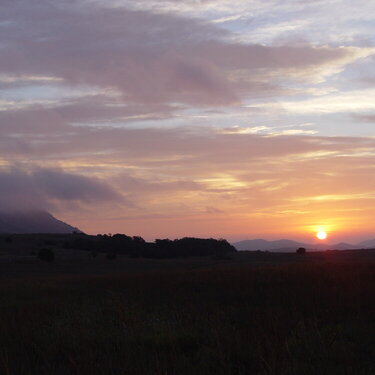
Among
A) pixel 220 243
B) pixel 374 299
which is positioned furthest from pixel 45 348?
pixel 220 243

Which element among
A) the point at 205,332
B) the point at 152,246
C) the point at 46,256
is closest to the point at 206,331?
the point at 205,332

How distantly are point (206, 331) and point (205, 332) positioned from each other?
0.03m

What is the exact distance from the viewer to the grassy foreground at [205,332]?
254 inches

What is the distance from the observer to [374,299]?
34.4 ft

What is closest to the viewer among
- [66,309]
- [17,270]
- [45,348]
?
[45,348]

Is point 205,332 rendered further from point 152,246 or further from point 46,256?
point 152,246

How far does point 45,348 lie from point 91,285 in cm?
953

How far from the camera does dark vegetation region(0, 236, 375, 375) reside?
6.45m

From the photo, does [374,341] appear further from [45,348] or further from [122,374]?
[45,348]

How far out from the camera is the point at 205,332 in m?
7.92

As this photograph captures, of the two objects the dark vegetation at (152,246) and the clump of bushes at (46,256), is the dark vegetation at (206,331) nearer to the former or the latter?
the clump of bushes at (46,256)

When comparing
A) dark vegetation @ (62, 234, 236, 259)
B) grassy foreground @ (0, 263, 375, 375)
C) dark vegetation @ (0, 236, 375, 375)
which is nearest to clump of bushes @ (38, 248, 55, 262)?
dark vegetation @ (62, 234, 236, 259)

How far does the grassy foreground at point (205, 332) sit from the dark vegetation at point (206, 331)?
0.02 metres

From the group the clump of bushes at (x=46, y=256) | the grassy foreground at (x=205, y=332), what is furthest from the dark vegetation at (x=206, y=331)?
the clump of bushes at (x=46, y=256)
